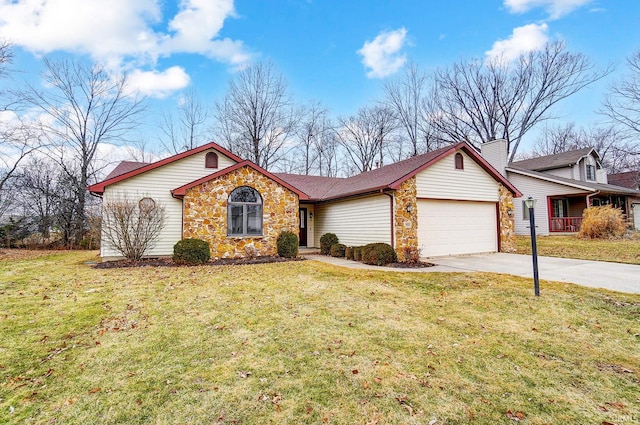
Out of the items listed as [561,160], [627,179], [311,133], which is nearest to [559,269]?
[561,160]

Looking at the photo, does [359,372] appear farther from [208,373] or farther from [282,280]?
[282,280]

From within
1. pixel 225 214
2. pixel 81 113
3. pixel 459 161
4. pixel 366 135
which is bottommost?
pixel 225 214

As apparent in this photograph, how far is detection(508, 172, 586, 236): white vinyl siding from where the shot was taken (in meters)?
19.1

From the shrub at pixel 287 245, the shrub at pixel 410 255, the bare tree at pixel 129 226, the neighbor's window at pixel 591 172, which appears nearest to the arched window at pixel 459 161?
the shrub at pixel 410 255

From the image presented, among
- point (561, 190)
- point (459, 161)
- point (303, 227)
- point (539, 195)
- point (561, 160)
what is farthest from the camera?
point (561, 160)

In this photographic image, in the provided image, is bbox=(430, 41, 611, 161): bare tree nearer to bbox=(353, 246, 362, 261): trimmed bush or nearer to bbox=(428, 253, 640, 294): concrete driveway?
bbox=(428, 253, 640, 294): concrete driveway

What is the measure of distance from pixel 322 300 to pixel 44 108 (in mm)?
21709

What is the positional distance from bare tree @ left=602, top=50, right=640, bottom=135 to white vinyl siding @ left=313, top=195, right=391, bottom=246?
17.3 meters

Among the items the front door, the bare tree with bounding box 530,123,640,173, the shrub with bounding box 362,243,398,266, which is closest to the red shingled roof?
the front door

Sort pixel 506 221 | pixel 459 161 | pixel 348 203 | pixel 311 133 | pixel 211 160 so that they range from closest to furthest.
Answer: pixel 459 161 → pixel 211 160 → pixel 506 221 → pixel 348 203 → pixel 311 133

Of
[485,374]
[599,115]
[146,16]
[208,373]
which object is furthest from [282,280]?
[599,115]

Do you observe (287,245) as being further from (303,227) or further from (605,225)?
(605,225)

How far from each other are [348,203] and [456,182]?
4.29m

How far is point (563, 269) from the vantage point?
8430mm
